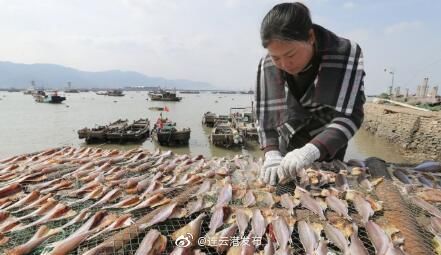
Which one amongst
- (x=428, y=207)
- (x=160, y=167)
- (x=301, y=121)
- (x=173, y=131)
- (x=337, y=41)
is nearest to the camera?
(x=428, y=207)

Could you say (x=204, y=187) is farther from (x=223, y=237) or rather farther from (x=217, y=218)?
(x=223, y=237)

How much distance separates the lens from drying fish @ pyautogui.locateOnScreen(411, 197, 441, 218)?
8.86 ft

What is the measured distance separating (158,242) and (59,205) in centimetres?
139

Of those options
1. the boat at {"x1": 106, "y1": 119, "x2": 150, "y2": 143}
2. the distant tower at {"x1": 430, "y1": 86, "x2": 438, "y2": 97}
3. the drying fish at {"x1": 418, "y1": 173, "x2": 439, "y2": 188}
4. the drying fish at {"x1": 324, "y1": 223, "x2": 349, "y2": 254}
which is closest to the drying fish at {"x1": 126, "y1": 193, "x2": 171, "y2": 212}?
the drying fish at {"x1": 324, "y1": 223, "x2": 349, "y2": 254}

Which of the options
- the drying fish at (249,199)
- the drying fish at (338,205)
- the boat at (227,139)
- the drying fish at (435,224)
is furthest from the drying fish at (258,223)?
the boat at (227,139)

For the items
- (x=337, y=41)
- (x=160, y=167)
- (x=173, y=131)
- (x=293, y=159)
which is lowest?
(x=173, y=131)

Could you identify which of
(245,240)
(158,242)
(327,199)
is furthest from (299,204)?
(158,242)

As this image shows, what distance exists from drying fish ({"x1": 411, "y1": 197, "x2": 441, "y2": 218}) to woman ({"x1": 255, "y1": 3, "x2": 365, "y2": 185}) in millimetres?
812

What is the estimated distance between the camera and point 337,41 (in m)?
3.00

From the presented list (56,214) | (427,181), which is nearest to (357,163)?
(427,181)

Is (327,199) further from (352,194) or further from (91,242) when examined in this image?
(91,242)

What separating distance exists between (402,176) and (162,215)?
9.02 ft

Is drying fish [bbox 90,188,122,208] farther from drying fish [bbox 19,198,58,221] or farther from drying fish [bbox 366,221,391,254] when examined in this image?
drying fish [bbox 366,221,391,254]

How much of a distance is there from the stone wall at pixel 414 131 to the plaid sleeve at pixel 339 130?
2311 cm
